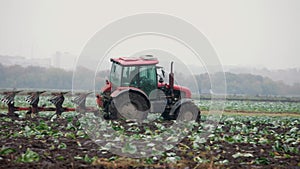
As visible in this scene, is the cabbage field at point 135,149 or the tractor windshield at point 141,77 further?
the tractor windshield at point 141,77

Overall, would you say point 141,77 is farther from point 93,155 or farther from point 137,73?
point 93,155

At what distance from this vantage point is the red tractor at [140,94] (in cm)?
1538

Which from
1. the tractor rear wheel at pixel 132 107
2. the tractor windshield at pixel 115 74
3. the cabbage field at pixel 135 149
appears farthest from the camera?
the tractor windshield at pixel 115 74

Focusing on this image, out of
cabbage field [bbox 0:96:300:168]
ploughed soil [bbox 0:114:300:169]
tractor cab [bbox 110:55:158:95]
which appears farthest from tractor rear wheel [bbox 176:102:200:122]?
ploughed soil [bbox 0:114:300:169]

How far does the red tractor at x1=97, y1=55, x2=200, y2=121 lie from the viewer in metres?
15.4

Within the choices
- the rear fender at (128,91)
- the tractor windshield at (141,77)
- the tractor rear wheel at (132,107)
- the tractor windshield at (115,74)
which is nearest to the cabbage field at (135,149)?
the tractor rear wheel at (132,107)

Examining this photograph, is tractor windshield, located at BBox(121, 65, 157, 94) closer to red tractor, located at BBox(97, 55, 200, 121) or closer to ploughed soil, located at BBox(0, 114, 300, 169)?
red tractor, located at BBox(97, 55, 200, 121)

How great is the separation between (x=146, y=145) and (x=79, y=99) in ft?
23.7

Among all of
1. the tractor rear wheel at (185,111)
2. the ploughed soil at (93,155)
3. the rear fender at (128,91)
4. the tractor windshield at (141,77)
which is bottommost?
the ploughed soil at (93,155)

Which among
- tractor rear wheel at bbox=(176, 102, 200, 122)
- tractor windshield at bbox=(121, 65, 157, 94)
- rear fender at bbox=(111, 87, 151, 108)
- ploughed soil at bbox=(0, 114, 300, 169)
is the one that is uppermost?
tractor windshield at bbox=(121, 65, 157, 94)

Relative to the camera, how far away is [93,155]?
9641 millimetres

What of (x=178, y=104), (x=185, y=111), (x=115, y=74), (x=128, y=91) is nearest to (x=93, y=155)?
(x=128, y=91)

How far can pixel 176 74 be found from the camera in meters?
17.3

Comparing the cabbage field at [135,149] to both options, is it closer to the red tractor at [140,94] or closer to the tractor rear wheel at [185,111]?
the red tractor at [140,94]
